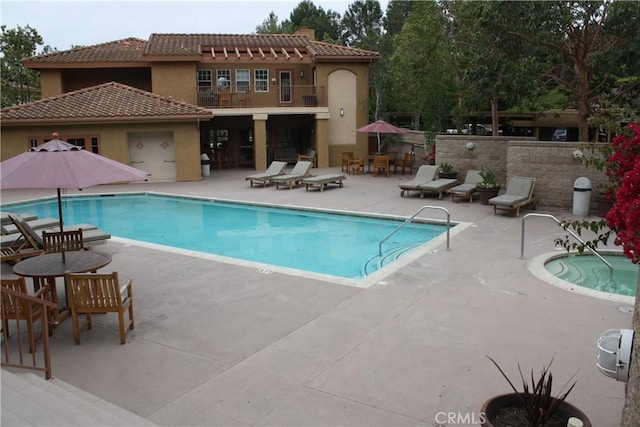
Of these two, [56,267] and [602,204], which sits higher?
[56,267]

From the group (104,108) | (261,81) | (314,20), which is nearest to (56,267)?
(104,108)

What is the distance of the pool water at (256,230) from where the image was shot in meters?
13.0

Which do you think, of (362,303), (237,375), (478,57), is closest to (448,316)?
(362,303)

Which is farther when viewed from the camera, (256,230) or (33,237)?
(256,230)

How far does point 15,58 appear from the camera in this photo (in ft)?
101

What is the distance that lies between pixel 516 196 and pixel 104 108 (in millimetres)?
17325

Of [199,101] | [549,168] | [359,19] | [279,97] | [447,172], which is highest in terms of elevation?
[359,19]

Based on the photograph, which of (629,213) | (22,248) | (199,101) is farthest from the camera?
(199,101)

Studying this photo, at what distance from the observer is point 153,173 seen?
25.0 meters

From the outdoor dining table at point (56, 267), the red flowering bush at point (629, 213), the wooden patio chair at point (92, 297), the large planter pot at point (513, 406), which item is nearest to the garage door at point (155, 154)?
the outdoor dining table at point (56, 267)

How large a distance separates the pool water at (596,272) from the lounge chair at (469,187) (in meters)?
6.31

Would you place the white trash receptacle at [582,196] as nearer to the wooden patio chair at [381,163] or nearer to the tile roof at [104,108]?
the wooden patio chair at [381,163]

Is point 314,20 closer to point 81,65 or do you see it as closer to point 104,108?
point 81,65

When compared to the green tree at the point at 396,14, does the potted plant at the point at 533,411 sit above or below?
below
